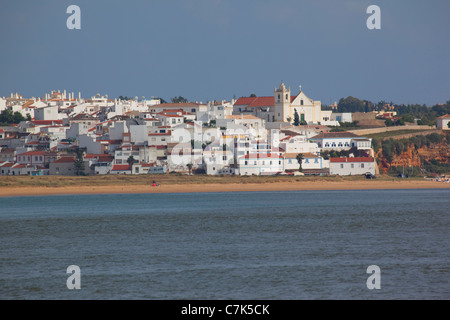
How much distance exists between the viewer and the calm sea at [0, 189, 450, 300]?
947 inches

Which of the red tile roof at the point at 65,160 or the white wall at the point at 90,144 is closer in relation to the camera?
the red tile roof at the point at 65,160

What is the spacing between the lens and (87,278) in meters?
26.0

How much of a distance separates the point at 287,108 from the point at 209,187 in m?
37.2

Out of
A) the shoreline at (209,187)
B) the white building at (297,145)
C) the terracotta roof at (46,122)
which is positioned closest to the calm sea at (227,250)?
the shoreline at (209,187)

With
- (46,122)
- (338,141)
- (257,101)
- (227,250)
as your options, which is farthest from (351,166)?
(227,250)

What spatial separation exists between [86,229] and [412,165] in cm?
5597

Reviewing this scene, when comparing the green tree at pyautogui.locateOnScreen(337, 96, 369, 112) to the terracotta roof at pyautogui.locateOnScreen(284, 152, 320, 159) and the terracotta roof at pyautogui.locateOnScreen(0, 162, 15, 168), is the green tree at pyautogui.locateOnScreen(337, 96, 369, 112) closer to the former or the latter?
the terracotta roof at pyautogui.locateOnScreen(284, 152, 320, 159)

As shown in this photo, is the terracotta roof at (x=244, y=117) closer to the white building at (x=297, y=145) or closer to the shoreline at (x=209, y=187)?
the white building at (x=297, y=145)

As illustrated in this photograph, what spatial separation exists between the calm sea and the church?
163 ft

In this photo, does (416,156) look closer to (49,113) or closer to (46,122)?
(46,122)

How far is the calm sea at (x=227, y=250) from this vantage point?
78.9 feet

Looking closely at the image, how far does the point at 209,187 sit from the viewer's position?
72.2m

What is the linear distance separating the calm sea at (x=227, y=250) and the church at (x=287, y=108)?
49697 millimetres
